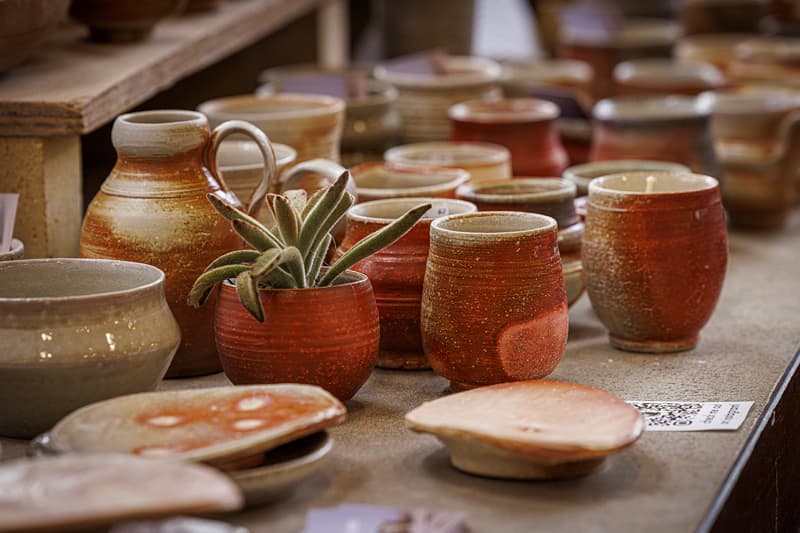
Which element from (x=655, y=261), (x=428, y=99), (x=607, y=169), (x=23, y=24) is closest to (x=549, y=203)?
(x=655, y=261)

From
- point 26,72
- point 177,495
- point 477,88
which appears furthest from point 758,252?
point 177,495

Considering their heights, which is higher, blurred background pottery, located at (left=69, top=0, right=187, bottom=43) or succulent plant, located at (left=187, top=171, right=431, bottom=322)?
blurred background pottery, located at (left=69, top=0, right=187, bottom=43)

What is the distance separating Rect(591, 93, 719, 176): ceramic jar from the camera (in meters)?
2.13

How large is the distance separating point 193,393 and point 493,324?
0.32 metres

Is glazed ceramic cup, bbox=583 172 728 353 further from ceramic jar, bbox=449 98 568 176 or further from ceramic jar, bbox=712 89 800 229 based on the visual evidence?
ceramic jar, bbox=712 89 800 229

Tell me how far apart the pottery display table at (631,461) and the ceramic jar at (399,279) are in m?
0.03

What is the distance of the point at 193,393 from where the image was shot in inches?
47.8

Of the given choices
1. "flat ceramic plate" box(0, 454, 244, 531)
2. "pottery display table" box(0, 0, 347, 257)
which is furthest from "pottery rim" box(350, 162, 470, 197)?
"flat ceramic plate" box(0, 454, 244, 531)

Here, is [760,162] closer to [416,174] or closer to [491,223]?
[416,174]

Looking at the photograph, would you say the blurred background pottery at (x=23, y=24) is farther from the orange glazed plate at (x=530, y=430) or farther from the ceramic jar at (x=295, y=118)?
the orange glazed plate at (x=530, y=430)

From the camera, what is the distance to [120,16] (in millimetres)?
1971

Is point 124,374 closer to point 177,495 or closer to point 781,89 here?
point 177,495

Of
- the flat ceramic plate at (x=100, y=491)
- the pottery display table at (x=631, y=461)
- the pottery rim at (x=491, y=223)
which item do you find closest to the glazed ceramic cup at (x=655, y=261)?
the pottery display table at (x=631, y=461)

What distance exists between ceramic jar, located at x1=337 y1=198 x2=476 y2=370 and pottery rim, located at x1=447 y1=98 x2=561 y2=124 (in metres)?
0.66
